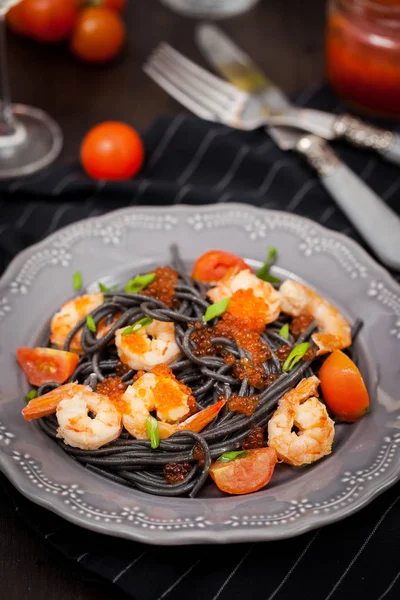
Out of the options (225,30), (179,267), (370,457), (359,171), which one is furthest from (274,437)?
(225,30)

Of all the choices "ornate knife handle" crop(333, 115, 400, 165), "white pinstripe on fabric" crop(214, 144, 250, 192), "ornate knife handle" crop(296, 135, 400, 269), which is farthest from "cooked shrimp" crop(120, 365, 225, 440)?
"ornate knife handle" crop(333, 115, 400, 165)

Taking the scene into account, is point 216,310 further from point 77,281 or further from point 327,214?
point 327,214

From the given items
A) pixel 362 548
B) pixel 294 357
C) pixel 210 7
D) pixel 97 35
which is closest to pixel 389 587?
pixel 362 548

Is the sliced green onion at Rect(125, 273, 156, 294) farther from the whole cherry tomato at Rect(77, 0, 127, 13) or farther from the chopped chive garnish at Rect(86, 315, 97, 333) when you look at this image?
the whole cherry tomato at Rect(77, 0, 127, 13)

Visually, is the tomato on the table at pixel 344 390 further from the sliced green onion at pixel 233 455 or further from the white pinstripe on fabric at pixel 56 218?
the white pinstripe on fabric at pixel 56 218

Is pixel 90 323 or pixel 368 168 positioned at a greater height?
pixel 368 168

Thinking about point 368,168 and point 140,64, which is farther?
point 140,64
